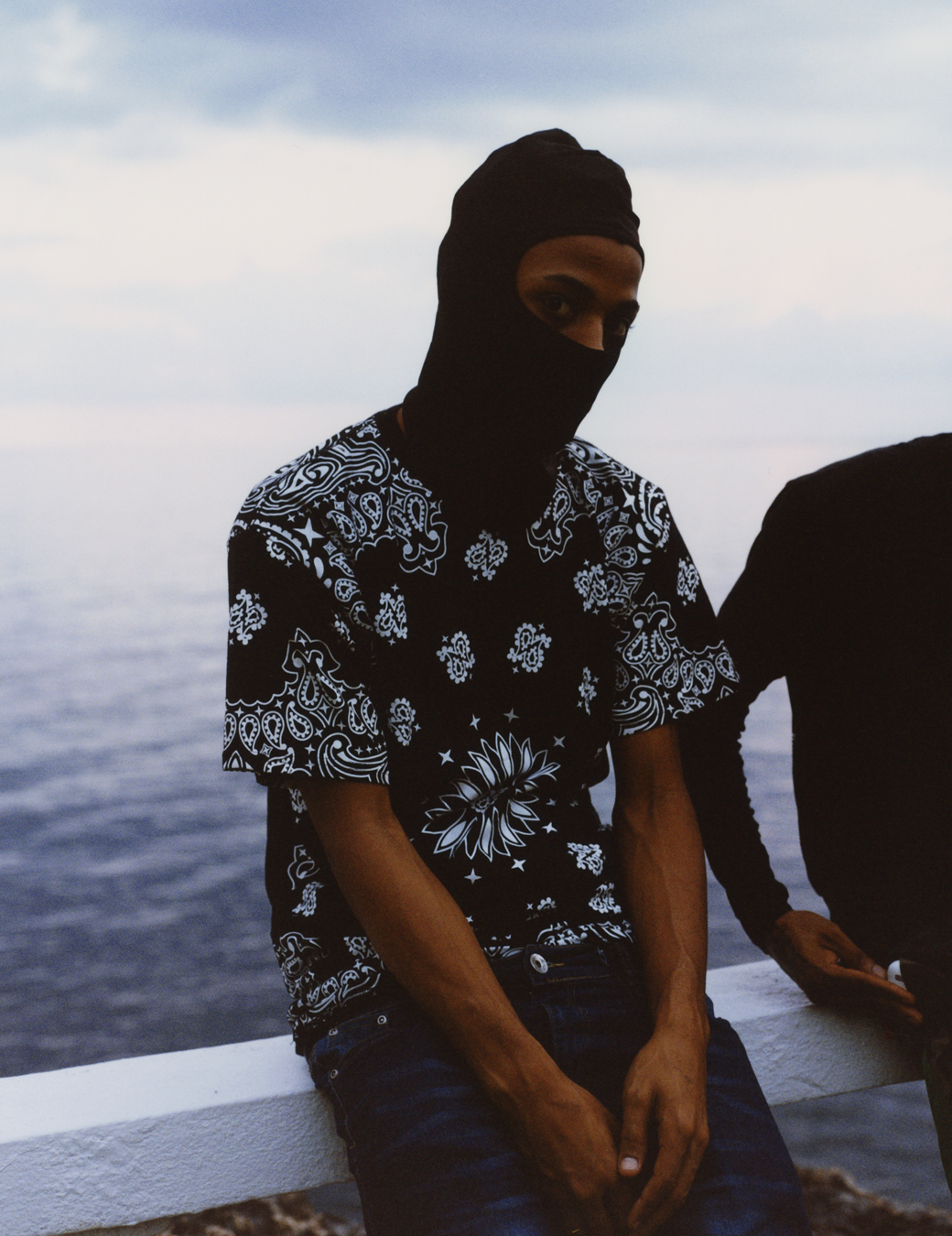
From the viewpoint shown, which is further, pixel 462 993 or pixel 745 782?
pixel 745 782

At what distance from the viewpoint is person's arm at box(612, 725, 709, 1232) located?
58.8 inches

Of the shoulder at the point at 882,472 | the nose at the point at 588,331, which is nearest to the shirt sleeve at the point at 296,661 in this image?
the nose at the point at 588,331

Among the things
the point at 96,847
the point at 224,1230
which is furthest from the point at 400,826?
the point at 96,847

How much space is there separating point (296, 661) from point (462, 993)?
0.47 metres

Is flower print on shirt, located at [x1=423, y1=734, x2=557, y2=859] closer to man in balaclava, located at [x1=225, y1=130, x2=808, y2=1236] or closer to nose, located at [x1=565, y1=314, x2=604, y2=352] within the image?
man in balaclava, located at [x1=225, y1=130, x2=808, y2=1236]

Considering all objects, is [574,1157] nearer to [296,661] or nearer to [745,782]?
[296,661]

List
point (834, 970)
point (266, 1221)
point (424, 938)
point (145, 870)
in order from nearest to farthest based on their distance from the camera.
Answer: point (424, 938)
point (834, 970)
point (266, 1221)
point (145, 870)

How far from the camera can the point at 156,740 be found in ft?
102

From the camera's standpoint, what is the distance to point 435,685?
67.9 inches

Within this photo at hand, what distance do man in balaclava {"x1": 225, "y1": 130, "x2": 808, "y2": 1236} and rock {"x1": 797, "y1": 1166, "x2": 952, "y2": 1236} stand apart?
1.98 meters

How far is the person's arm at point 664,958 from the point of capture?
1494 millimetres

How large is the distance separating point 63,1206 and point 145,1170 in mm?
122

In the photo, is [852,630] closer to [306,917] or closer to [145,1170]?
[306,917]

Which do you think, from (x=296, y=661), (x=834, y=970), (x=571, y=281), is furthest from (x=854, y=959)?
(x=571, y=281)
